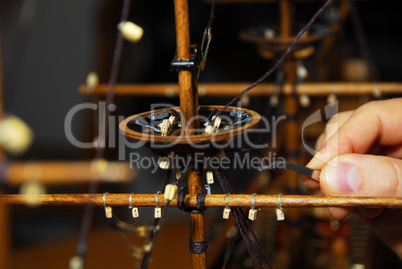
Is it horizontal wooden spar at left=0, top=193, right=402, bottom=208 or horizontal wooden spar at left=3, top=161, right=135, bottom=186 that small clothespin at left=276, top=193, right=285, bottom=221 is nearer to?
horizontal wooden spar at left=0, top=193, right=402, bottom=208

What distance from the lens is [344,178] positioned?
39.3 inches

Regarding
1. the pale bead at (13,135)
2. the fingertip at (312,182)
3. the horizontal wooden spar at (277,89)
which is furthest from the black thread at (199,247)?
the horizontal wooden spar at (277,89)

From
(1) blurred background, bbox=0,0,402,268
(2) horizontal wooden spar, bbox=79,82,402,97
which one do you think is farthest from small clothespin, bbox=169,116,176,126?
(2) horizontal wooden spar, bbox=79,82,402,97

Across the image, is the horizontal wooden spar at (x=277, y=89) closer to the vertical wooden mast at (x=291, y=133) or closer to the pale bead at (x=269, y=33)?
the vertical wooden mast at (x=291, y=133)

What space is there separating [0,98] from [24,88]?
2.07m

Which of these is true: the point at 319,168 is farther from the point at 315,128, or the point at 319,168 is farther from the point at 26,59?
the point at 26,59

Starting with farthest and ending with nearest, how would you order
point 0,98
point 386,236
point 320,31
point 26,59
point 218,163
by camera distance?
point 26,59 → point 320,31 → point 386,236 → point 218,163 → point 0,98

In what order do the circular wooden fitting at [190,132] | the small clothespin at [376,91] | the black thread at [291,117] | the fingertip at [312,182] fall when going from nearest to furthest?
the circular wooden fitting at [190,132] → the fingertip at [312,182] → the small clothespin at [376,91] → the black thread at [291,117]

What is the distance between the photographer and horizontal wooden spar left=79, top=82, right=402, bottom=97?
6.94 ft

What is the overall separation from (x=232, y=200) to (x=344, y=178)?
0.25 m

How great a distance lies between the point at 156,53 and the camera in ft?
10.6

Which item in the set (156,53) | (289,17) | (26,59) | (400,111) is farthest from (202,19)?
(400,111)

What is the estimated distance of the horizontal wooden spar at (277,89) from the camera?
2.12 m

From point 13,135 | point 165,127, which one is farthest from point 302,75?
point 13,135
